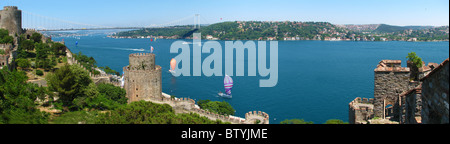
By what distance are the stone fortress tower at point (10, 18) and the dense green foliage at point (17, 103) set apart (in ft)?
43.6

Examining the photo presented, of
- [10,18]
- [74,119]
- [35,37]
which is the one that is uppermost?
[10,18]

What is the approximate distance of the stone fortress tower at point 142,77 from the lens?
15406 mm

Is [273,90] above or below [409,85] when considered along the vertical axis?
below

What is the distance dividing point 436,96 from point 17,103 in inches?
461

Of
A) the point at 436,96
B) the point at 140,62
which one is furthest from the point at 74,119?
the point at 436,96

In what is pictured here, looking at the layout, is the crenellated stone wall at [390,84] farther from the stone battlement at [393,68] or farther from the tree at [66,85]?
the tree at [66,85]

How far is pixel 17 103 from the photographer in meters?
10.9

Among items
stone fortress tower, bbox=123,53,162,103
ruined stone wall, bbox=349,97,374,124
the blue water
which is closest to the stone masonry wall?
ruined stone wall, bbox=349,97,374,124

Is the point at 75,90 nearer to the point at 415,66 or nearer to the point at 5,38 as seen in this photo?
the point at 5,38

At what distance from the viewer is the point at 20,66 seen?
1906cm

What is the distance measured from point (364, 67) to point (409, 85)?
41972 millimetres
